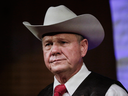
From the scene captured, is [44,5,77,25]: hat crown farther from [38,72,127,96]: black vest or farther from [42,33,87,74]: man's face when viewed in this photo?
[38,72,127,96]: black vest

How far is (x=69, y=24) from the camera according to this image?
2.17 m

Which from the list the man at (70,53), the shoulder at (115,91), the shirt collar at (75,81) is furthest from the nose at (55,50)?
the shoulder at (115,91)

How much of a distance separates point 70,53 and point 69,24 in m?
0.25

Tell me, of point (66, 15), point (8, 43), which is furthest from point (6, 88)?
point (66, 15)

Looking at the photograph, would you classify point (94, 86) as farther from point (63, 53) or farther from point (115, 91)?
point (63, 53)

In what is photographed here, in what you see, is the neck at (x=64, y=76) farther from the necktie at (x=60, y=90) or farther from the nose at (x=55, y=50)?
the nose at (x=55, y=50)

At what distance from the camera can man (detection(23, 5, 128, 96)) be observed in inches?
83.7

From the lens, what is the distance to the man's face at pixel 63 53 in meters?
2.13

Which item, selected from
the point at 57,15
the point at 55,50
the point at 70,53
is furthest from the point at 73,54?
the point at 57,15

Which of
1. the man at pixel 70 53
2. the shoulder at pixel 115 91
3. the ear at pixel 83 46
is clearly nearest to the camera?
the shoulder at pixel 115 91

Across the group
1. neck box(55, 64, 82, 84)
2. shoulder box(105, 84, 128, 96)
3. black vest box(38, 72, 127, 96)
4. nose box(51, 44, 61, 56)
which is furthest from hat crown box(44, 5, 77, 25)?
shoulder box(105, 84, 128, 96)

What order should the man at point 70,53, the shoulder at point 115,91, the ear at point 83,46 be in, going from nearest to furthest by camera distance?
1. the shoulder at point 115,91
2. the man at point 70,53
3. the ear at point 83,46

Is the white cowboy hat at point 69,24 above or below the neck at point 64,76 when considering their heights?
above

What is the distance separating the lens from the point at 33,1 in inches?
151
